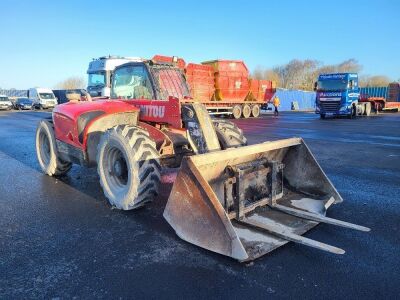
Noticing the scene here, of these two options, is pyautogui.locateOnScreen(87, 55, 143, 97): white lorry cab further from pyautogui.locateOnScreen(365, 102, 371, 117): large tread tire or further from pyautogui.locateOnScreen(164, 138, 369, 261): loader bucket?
pyautogui.locateOnScreen(365, 102, 371, 117): large tread tire

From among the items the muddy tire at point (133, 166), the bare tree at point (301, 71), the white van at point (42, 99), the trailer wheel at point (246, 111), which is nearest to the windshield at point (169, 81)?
the muddy tire at point (133, 166)

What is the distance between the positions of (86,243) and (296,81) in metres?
83.5

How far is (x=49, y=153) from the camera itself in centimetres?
742

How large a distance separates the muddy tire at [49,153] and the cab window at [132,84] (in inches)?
61.8

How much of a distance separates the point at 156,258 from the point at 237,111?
935 inches

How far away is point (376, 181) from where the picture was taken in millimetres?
6555

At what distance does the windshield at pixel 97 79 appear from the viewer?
20.9 m

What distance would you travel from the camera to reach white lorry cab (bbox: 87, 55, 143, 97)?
20484 millimetres

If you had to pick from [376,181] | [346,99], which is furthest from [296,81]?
[376,181]

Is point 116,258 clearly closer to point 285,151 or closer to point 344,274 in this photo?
point 344,274

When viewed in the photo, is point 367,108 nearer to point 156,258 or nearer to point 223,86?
point 223,86

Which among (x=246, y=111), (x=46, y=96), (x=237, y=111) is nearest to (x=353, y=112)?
(x=246, y=111)

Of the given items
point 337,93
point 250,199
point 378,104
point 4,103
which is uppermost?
point 337,93

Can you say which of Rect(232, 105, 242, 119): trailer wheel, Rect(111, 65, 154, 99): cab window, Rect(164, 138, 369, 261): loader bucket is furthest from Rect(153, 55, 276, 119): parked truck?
Rect(164, 138, 369, 261): loader bucket
